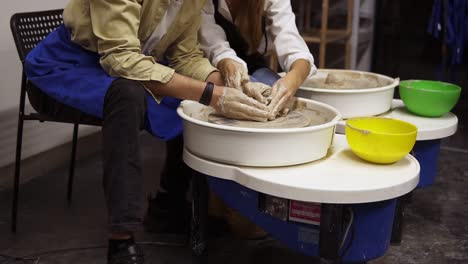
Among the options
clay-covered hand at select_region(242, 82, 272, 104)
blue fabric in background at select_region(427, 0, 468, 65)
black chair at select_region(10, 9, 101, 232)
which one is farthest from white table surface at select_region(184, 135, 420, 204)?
blue fabric in background at select_region(427, 0, 468, 65)

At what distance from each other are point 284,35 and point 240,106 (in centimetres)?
52

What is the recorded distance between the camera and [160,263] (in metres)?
1.63

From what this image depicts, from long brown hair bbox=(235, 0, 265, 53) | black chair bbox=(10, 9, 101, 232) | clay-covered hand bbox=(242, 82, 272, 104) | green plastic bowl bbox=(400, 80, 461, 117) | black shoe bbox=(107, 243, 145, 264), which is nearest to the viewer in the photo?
black shoe bbox=(107, 243, 145, 264)

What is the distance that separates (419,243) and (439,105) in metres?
0.43

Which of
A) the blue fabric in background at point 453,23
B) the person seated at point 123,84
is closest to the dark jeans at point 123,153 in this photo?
the person seated at point 123,84

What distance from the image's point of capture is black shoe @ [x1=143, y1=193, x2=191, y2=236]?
185 cm

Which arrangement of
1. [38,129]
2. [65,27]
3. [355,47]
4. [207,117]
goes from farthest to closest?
[355,47]
[38,129]
[65,27]
[207,117]

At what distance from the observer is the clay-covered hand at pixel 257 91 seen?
149cm

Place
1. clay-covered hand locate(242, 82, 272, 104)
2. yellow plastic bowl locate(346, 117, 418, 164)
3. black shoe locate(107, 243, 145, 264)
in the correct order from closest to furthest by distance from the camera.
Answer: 1. yellow plastic bowl locate(346, 117, 418, 164)
2. black shoe locate(107, 243, 145, 264)
3. clay-covered hand locate(242, 82, 272, 104)

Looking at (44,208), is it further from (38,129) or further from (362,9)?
(362,9)

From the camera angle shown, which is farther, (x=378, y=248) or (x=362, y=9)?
(x=362, y=9)

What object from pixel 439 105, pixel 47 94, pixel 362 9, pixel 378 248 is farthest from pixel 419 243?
pixel 362 9

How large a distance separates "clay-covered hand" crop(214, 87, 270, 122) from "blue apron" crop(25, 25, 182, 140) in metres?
0.18

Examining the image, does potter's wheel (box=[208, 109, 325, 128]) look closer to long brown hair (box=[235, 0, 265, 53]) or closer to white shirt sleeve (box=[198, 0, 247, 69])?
white shirt sleeve (box=[198, 0, 247, 69])
